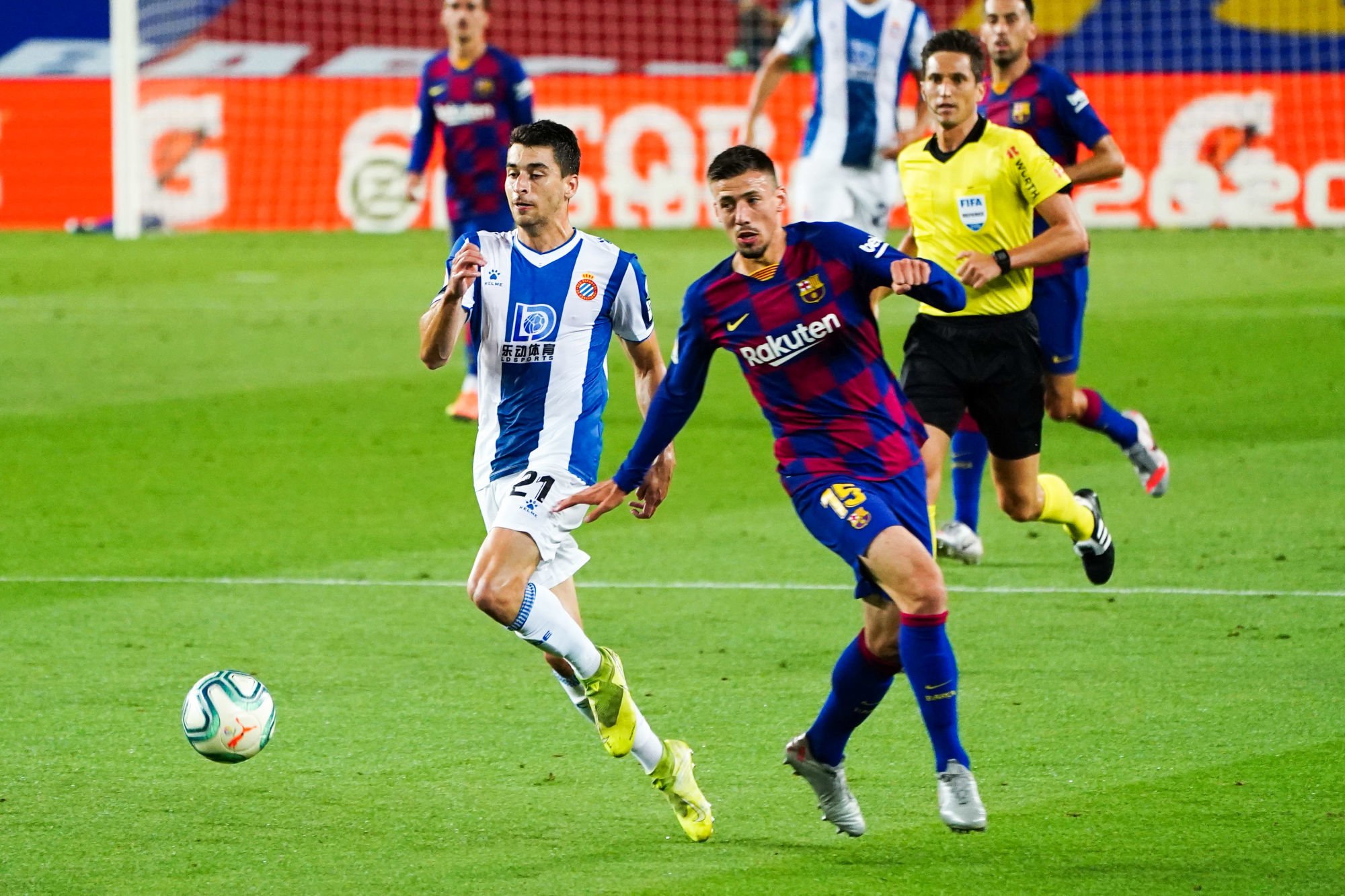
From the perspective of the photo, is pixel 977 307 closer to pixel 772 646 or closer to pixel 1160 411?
pixel 772 646

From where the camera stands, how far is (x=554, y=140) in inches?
226

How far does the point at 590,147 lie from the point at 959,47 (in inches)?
657

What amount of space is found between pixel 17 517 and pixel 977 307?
479 cm

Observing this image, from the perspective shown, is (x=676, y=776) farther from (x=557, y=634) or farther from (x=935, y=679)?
(x=935, y=679)

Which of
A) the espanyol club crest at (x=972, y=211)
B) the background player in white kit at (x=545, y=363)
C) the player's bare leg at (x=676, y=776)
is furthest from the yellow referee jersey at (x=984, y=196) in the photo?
the player's bare leg at (x=676, y=776)

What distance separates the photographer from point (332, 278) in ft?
66.1

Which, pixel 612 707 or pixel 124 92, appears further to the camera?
pixel 124 92

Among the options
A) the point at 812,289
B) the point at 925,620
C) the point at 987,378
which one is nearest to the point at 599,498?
the point at 812,289

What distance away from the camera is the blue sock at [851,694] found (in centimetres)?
527

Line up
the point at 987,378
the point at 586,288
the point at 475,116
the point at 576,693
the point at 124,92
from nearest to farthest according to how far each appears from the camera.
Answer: the point at 576,693
the point at 586,288
the point at 987,378
the point at 475,116
the point at 124,92

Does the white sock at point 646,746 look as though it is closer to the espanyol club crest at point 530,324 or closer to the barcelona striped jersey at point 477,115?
the espanyol club crest at point 530,324

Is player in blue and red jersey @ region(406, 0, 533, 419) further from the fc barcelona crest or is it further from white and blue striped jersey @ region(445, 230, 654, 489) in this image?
the fc barcelona crest

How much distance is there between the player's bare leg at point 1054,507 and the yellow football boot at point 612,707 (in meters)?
2.68

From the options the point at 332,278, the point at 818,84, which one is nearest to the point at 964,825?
the point at 818,84
